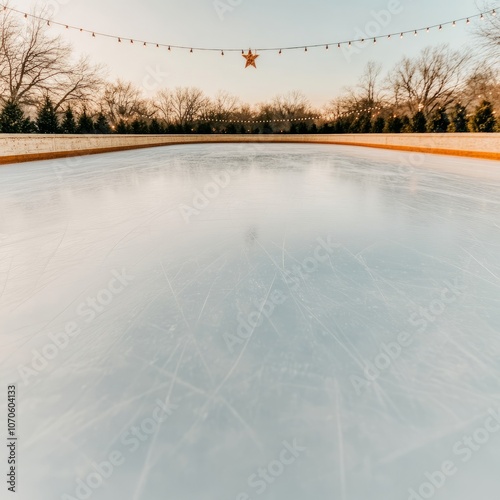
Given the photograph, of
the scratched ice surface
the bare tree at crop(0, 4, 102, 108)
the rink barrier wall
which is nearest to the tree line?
the bare tree at crop(0, 4, 102, 108)

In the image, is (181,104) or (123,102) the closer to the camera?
(123,102)

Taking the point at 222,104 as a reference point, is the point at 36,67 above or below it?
below

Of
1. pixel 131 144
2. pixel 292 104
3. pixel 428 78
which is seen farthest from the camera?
pixel 292 104

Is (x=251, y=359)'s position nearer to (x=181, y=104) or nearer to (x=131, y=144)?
(x=131, y=144)

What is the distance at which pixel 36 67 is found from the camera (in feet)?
60.5

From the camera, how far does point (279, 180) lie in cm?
644

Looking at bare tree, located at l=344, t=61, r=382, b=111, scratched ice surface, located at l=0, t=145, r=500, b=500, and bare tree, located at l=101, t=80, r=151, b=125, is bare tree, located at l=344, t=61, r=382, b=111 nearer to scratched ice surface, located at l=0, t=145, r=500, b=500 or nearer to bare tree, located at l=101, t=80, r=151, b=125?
bare tree, located at l=101, t=80, r=151, b=125

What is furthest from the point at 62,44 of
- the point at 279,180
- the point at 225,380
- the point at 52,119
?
the point at 225,380

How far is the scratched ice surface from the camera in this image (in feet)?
2.99

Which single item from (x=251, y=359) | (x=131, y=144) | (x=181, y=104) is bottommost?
(x=251, y=359)

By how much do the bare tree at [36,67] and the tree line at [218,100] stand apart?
5 centimetres

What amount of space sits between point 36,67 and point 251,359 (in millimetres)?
24871

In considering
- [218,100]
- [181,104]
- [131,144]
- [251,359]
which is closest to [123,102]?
[181,104]

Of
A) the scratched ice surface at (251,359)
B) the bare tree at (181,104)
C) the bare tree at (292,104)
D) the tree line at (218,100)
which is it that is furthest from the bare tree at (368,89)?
the scratched ice surface at (251,359)
